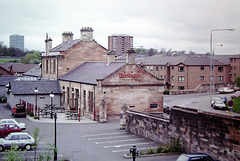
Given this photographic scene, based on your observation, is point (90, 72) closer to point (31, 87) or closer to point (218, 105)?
point (31, 87)

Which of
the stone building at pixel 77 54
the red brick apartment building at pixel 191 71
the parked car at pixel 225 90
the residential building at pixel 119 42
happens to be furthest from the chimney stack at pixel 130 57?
the residential building at pixel 119 42

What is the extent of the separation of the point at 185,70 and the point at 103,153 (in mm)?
56701

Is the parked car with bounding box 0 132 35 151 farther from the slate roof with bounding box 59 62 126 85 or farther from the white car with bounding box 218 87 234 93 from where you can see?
the white car with bounding box 218 87 234 93

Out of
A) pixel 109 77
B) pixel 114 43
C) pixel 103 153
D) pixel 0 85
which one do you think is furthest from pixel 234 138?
pixel 114 43

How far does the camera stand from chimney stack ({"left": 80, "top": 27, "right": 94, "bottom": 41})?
53.1 metres

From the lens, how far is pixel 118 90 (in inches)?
1551

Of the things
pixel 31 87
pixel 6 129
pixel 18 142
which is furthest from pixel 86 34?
pixel 18 142

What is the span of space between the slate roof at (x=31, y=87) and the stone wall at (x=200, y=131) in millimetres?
25154

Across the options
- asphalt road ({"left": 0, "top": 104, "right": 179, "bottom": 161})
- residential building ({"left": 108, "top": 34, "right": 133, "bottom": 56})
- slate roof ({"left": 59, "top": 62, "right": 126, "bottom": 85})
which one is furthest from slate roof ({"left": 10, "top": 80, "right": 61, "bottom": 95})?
residential building ({"left": 108, "top": 34, "right": 133, "bottom": 56})

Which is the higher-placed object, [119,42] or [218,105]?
[119,42]

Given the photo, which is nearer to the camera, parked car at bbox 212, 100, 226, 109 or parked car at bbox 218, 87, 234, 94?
parked car at bbox 212, 100, 226, 109

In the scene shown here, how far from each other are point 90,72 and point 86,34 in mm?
9820

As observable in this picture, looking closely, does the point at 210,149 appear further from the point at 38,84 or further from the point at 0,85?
the point at 0,85

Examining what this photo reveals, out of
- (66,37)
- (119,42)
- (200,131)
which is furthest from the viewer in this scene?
(119,42)
